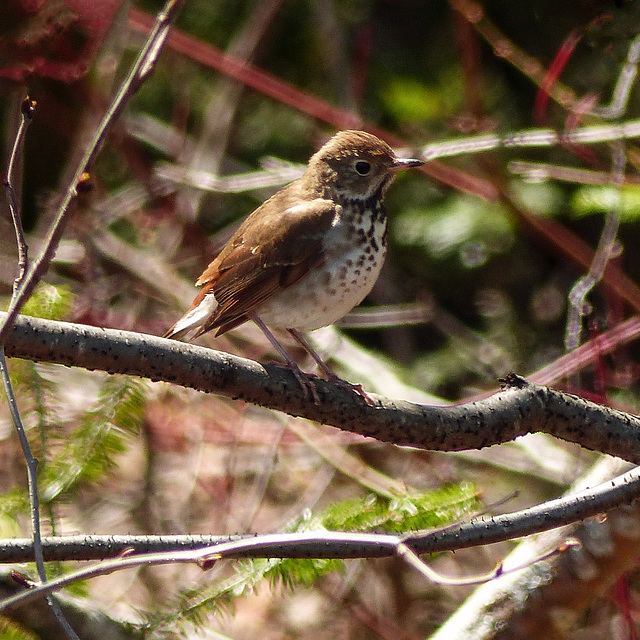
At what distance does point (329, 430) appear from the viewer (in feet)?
15.1

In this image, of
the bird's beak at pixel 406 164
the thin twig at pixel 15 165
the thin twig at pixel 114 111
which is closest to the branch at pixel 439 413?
the thin twig at pixel 15 165

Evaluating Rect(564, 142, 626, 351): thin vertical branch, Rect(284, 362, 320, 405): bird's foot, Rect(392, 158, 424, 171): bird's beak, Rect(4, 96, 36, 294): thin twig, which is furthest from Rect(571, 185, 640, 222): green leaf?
Rect(4, 96, 36, 294): thin twig

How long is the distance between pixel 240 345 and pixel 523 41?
239 cm

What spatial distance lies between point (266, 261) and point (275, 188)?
2.58 meters

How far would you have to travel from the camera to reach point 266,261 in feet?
9.61

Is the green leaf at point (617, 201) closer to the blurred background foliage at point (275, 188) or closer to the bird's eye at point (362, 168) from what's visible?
the blurred background foliage at point (275, 188)

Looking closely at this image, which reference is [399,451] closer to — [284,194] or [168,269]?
[168,269]

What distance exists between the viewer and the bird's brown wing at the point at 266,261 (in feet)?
9.50

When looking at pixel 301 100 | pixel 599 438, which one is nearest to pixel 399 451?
pixel 301 100

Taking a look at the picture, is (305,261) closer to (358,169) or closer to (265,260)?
(265,260)

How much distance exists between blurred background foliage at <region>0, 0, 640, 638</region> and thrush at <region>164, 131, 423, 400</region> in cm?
122

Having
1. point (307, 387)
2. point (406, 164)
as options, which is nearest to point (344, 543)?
point (307, 387)

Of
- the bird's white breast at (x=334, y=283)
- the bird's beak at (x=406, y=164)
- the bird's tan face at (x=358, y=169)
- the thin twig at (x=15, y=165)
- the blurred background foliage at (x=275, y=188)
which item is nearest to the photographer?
the thin twig at (x=15, y=165)

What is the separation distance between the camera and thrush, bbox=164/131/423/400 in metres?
2.88
